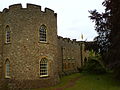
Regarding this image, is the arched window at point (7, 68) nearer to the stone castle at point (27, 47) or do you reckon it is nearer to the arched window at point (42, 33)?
the stone castle at point (27, 47)

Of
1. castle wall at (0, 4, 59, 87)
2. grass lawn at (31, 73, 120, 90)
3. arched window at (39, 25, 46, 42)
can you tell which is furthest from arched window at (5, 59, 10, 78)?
grass lawn at (31, 73, 120, 90)

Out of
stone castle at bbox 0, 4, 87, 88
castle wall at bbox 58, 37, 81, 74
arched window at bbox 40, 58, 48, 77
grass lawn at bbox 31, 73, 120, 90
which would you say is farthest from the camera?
castle wall at bbox 58, 37, 81, 74

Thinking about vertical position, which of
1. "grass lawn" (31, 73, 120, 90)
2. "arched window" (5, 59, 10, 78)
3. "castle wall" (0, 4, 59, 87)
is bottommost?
"grass lawn" (31, 73, 120, 90)

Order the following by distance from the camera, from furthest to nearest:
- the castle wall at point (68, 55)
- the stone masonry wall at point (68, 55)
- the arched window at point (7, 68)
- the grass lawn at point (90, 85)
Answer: the castle wall at point (68, 55) → the stone masonry wall at point (68, 55) → the arched window at point (7, 68) → the grass lawn at point (90, 85)

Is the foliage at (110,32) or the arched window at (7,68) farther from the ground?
the foliage at (110,32)

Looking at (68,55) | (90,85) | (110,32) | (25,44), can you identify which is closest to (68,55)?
(68,55)

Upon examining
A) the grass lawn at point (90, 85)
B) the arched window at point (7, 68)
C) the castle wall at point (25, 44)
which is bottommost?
the grass lawn at point (90, 85)

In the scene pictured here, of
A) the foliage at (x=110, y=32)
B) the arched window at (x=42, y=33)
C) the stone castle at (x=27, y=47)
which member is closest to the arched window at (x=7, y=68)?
the stone castle at (x=27, y=47)

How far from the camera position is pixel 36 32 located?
2269 centimetres

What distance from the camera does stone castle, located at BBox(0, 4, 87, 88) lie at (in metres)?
21.8

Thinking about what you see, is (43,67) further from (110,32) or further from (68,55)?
(68,55)

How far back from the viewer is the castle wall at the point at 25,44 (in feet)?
71.4

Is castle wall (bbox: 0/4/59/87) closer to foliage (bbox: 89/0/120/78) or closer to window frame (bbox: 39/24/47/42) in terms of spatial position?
window frame (bbox: 39/24/47/42)

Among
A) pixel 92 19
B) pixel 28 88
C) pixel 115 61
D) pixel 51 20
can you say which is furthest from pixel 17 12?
pixel 115 61
